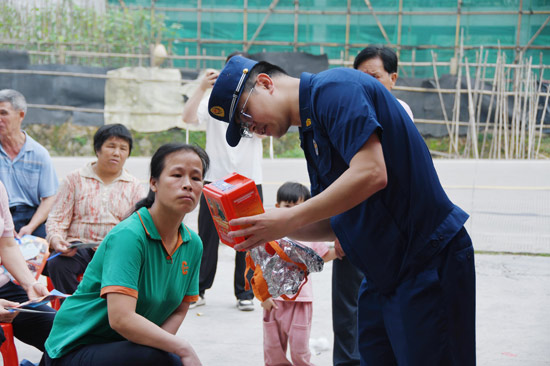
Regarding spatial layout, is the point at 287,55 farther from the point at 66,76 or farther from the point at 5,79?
the point at 5,79

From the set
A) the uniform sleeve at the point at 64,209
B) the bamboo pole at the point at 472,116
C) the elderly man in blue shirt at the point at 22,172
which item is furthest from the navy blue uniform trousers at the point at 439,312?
the bamboo pole at the point at 472,116

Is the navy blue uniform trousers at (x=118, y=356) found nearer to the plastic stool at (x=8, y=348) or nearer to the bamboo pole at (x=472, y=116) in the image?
the plastic stool at (x=8, y=348)

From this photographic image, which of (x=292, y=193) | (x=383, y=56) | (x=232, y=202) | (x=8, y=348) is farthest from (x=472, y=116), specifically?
(x=232, y=202)

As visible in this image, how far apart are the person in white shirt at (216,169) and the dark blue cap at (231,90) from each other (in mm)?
2356

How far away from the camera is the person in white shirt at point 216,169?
424cm

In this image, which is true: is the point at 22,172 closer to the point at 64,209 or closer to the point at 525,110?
the point at 64,209

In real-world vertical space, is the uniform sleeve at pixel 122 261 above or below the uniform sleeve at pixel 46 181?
above

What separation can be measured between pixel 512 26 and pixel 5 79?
10051 mm

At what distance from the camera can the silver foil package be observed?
2186 mm

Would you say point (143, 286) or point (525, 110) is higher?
point (143, 286)

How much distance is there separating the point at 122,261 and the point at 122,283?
3.0 inches

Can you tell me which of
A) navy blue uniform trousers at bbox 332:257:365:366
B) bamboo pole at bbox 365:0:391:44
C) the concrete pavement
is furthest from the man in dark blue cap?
bamboo pole at bbox 365:0:391:44

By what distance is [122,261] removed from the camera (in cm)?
211

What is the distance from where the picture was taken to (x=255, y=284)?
7.28ft
